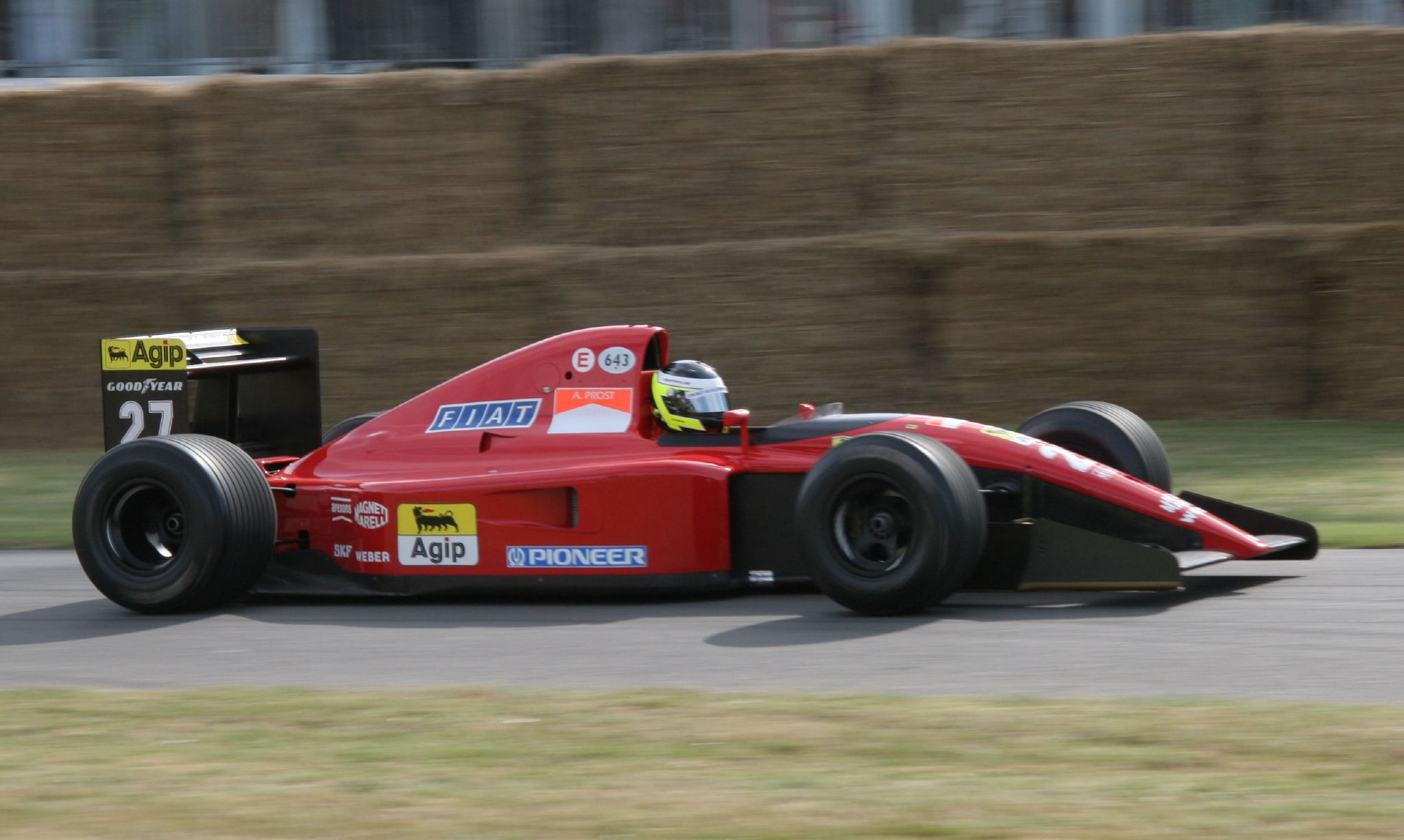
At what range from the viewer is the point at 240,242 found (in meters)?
14.8

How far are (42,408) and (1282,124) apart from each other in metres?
10.8

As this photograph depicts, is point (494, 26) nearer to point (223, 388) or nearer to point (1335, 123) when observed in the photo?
point (1335, 123)

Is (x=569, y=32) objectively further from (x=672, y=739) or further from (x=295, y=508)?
(x=672, y=739)

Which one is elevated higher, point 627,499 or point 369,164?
point 369,164

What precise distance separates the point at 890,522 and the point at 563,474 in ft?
5.17

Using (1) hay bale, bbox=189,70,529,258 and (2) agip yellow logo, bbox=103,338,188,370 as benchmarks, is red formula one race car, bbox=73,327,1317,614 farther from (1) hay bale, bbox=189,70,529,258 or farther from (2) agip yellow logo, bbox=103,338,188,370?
(1) hay bale, bbox=189,70,529,258

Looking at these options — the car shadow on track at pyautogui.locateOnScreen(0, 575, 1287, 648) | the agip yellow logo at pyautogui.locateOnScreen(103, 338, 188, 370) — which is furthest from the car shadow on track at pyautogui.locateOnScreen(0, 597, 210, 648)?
the agip yellow logo at pyautogui.locateOnScreen(103, 338, 188, 370)

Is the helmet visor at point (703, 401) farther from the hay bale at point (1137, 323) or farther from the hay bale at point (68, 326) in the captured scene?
the hay bale at point (68, 326)

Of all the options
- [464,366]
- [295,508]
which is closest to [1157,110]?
[464,366]

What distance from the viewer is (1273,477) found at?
35.7ft

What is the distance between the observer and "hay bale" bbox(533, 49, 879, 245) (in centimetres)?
1386

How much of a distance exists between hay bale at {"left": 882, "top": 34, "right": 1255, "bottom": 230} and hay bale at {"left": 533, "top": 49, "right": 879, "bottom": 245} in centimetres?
106

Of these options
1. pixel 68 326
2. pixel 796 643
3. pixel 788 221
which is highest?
pixel 788 221

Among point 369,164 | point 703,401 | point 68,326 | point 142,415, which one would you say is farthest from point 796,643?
point 68,326
